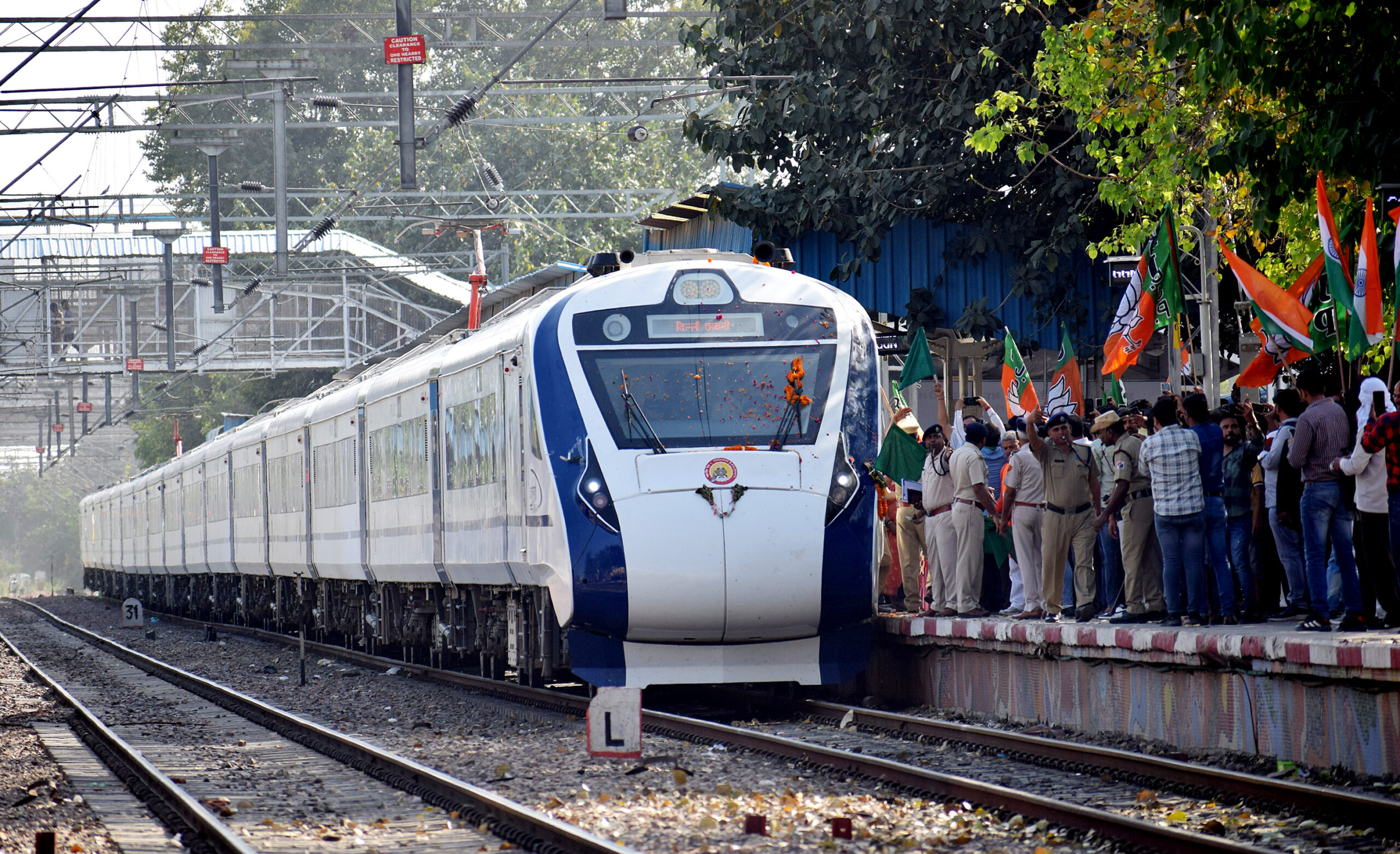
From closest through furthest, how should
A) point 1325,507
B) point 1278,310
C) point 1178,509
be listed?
point 1325,507, point 1178,509, point 1278,310

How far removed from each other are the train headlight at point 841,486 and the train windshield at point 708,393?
0.22 meters

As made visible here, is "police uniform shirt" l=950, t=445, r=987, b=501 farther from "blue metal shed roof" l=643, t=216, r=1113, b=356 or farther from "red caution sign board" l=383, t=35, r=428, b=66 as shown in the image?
"blue metal shed roof" l=643, t=216, r=1113, b=356

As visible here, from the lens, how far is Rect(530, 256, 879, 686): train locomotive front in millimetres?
11773

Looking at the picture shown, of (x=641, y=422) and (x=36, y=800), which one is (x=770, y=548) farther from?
(x=36, y=800)

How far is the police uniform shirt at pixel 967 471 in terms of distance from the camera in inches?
525

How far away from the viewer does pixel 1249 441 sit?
1153cm

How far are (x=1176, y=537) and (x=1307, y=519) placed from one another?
3.89 ft

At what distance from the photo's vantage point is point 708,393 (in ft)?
40.3

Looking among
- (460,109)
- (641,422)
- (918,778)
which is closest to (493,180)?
(460,109)

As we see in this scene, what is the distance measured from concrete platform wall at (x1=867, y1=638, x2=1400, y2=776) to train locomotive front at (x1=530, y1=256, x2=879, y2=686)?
0.89 meters

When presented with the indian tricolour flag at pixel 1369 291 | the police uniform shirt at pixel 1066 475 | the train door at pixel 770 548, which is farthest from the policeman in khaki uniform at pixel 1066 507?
the indian tricolour flag at pixel 1369 291

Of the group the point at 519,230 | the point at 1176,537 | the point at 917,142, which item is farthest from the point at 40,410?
the point at 1176,537

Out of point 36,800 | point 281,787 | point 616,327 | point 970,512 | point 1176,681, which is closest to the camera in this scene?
point 36,800

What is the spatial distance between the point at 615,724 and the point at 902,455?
521 cm
